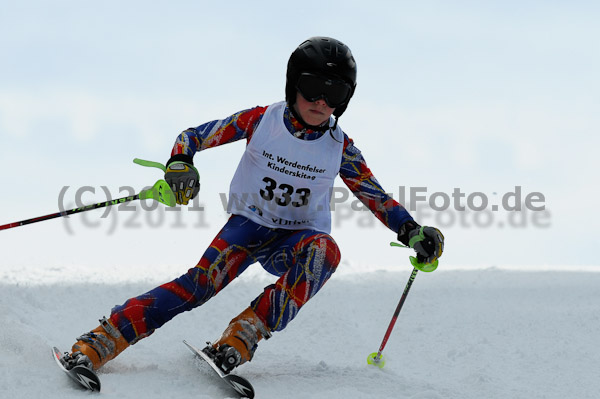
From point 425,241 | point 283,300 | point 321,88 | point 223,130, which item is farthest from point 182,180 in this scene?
point 425,241

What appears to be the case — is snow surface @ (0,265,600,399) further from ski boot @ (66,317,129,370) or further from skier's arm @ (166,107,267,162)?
skier's arm @ (166,107,267,162)

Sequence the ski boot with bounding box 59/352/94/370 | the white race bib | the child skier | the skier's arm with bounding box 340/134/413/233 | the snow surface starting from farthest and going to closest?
the skier's arm with bounding box 340/134/413/233
the white race bib
the child skier
the snow surface
the ski boot with bounding box 59/352/94/370

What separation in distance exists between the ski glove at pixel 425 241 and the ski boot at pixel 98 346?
5.59 feet

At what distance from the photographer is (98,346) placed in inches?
136

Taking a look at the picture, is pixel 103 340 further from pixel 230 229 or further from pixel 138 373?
pixel 230 229

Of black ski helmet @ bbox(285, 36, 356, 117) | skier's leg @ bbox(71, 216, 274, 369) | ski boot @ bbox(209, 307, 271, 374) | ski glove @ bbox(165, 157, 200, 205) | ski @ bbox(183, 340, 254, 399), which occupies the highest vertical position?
black ski helmet @ bbox(285, 36, 356, 117)

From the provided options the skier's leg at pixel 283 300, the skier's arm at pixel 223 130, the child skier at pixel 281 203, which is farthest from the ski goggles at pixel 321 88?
the skier's leg at pixel 283 300

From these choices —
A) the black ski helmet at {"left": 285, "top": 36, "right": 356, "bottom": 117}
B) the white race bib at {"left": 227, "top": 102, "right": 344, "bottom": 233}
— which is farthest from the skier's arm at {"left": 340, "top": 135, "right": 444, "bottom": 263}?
the black ski helmet at {"left": 285, "top": 36, "right": 356, "bottom": 117}

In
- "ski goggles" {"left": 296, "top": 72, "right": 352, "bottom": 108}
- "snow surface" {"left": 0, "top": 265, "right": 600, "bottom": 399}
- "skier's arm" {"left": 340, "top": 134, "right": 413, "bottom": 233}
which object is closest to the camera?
"snow surface" {"left": 0, "top": 265, "right": 600, "bottom": 399}

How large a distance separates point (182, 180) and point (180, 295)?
645mm

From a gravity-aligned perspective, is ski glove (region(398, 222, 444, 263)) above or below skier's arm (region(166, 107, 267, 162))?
below

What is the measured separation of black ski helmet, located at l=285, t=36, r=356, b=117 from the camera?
3.79 m

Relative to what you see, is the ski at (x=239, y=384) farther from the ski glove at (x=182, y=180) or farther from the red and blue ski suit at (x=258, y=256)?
the ski glove at (x=182, y=180)

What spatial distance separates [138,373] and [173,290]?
465 mm
